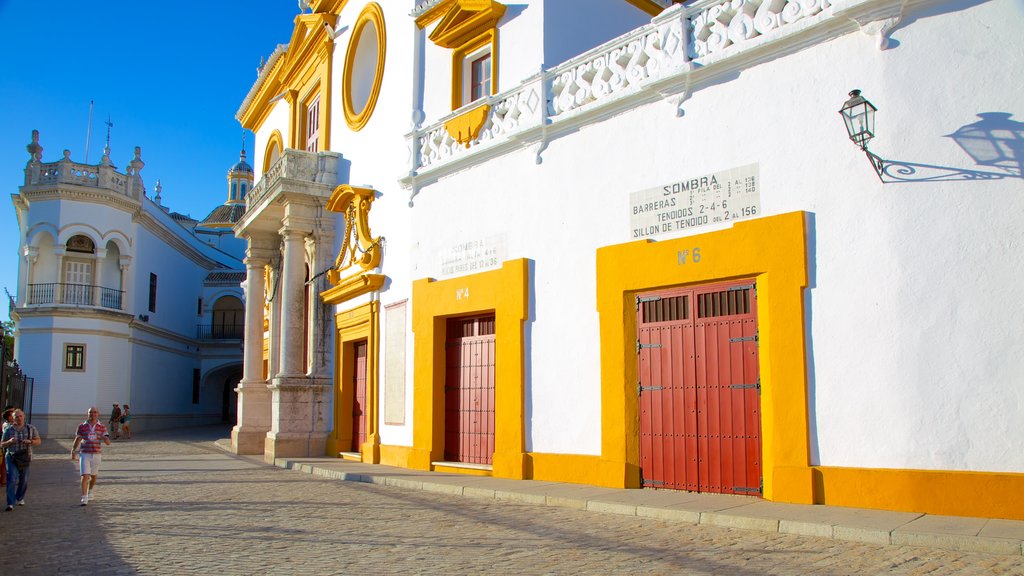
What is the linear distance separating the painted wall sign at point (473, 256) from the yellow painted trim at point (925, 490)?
18.1ft

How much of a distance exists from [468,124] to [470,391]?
4.06 m

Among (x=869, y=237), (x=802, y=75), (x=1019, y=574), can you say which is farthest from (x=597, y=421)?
(x=1019, y=574)

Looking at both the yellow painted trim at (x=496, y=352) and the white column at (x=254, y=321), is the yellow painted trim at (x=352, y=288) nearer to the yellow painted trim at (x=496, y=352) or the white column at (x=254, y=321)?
the yellow painted trim at (x=496, y=352)

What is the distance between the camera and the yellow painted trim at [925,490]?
21.8 feet

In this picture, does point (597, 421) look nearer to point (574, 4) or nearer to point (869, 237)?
point (869, 237)

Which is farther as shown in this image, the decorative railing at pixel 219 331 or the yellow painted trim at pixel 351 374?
the decorative railing at pixel 219 331

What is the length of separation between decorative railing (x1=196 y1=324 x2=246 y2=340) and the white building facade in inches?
1046

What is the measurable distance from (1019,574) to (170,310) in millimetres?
35789

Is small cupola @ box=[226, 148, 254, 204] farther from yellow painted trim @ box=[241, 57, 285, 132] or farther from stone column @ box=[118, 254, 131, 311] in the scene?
yellow painted trim @ box=[241, 57, 285, 132]

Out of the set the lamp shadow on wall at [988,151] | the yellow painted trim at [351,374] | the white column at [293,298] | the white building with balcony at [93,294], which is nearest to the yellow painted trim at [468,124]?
the yellow painted trim at [351,374]

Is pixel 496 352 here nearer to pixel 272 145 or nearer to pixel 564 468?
pixel 564 468

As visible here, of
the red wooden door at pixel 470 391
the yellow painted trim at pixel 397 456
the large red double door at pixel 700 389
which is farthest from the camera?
the yellow painted trim at pixel 397 456

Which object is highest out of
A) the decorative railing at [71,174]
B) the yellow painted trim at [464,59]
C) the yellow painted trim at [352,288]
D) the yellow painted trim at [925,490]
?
the decorative railing at [71,174]

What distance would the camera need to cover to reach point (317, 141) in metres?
19.1
